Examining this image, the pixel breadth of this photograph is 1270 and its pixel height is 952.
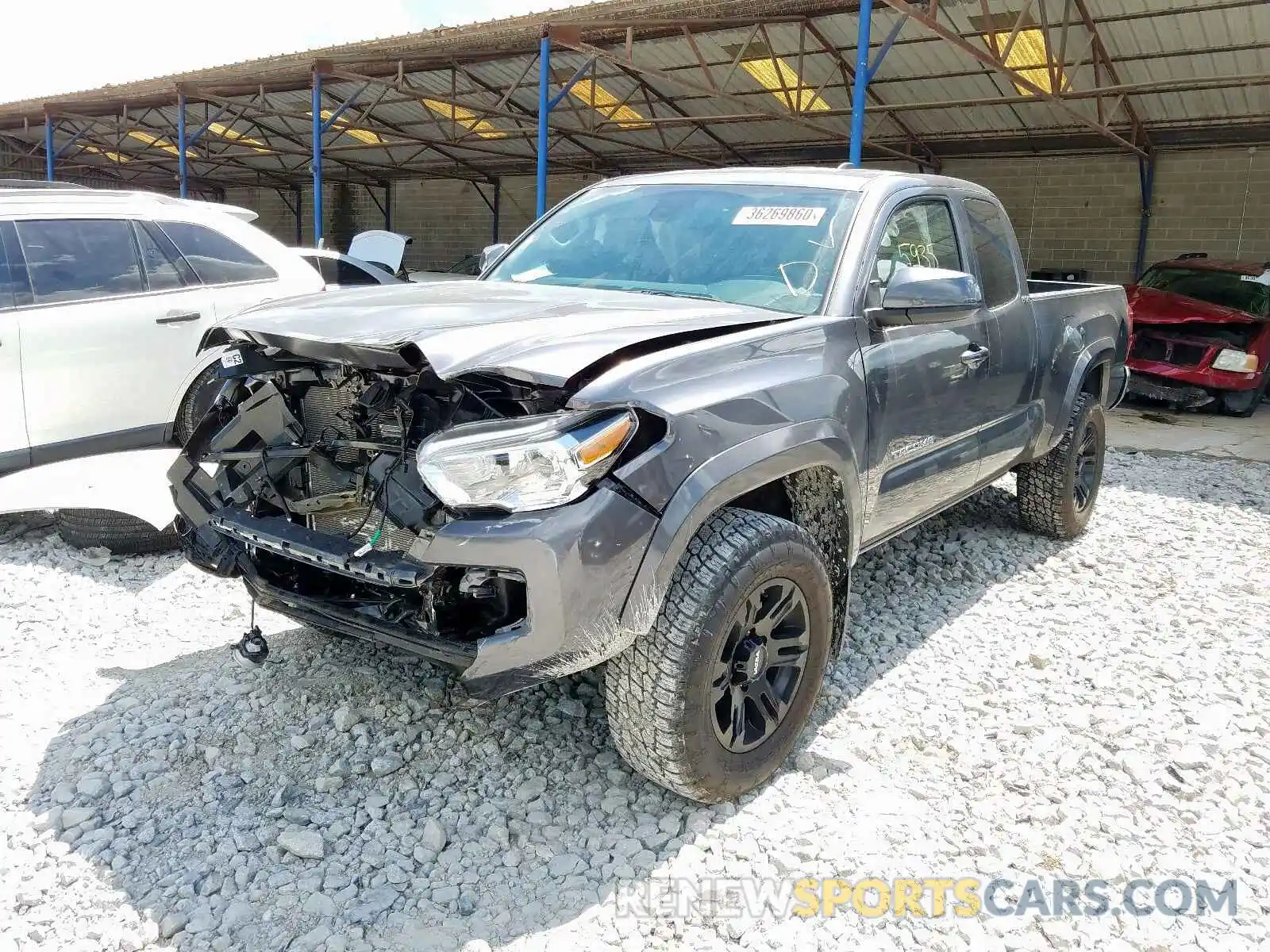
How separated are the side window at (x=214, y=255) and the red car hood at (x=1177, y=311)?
27.7 feet

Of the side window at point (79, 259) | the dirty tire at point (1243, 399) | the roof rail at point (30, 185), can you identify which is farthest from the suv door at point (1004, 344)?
the dirty tire at point (1243, 399)

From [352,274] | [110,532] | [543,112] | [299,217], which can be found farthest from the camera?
[299,217]

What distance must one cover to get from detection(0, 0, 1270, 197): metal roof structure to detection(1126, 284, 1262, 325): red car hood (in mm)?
2789

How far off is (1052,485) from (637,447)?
3.46 metres

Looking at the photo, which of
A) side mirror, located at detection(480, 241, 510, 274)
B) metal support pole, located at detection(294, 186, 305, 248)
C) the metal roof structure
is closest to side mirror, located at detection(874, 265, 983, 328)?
side mirror, located at detection(480, 241, 510, 274)

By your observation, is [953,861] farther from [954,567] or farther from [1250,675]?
[954,567]

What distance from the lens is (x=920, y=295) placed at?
2955mm

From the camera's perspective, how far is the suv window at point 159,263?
201 inches

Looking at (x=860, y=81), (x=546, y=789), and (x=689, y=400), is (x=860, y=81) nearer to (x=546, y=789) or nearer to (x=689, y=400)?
(x=689, y=400)

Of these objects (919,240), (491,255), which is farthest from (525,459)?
(491,255)

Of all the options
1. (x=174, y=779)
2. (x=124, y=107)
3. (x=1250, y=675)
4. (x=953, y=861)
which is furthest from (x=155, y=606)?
(x=124, y=107)

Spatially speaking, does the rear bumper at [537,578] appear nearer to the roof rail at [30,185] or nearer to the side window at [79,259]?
the side window at [79,259]

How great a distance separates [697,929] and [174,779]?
1577 millimetres

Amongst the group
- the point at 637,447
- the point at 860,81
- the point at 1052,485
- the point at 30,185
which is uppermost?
the point at 860,81
